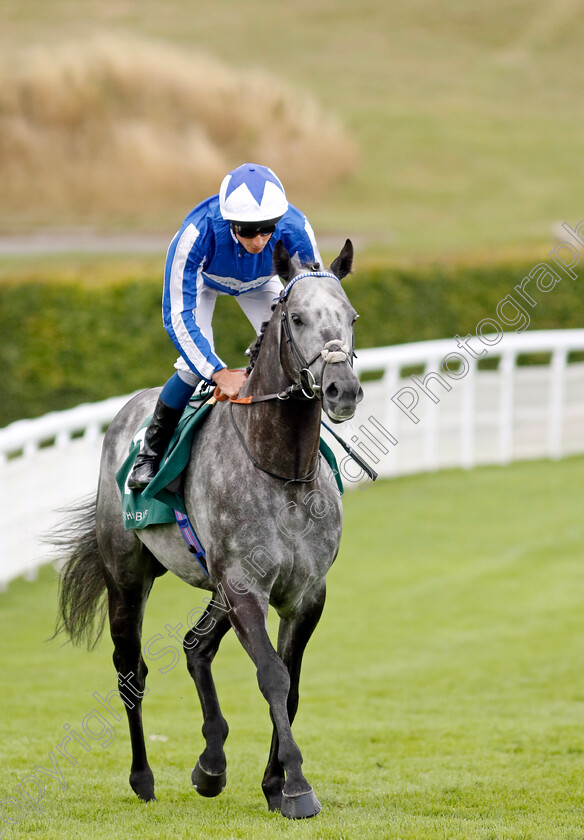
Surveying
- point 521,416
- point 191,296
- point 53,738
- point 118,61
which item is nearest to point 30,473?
point 53,738

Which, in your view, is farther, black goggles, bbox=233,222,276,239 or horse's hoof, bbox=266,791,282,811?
horse's hoof, bbox=266,791,282,811

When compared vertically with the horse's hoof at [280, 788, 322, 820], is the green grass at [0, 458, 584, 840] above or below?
below

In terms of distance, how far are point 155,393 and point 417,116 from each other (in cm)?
3604

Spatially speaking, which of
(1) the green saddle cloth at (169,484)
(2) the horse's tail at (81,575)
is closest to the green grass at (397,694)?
(2) the horse's tail at (81,575)

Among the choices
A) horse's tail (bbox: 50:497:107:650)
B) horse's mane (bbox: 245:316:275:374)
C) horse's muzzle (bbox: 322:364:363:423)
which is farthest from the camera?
horse's tail (bbox: 50:497:107:650)

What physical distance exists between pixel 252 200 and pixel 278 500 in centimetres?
99

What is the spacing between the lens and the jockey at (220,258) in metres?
3.96

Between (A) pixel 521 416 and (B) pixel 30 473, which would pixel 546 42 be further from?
(B) pixel 30 473

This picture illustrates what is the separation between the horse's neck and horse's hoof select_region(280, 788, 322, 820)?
1020 millimetres

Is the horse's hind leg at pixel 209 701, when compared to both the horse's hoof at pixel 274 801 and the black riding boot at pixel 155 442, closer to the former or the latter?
the horse's hoof at pixel 274 801

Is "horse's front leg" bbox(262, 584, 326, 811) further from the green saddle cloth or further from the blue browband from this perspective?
the blue browband

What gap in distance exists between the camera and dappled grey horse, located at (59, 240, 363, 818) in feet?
12.1

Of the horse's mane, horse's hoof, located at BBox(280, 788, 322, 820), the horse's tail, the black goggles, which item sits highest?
the black goggles

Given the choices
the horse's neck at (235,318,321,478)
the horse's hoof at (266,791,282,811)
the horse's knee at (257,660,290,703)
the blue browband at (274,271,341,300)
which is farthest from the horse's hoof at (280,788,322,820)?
the blue browband at (274,271,341,300)
